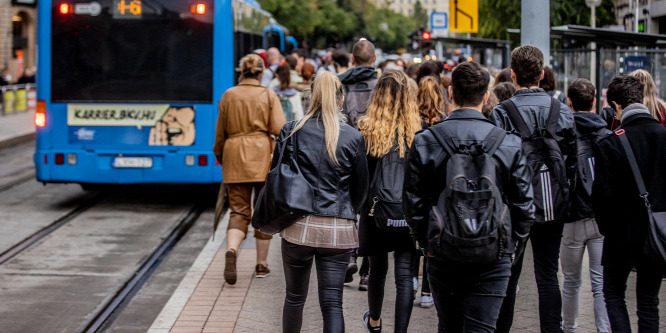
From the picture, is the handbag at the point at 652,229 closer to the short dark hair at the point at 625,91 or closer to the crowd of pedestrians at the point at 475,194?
the crowd of pedestrians at the point at 475,194

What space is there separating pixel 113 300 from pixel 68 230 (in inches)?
129

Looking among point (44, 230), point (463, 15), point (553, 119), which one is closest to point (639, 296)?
point (553, 119)

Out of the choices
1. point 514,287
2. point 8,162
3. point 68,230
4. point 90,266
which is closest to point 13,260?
point 90,266

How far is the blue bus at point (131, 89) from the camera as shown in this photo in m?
11.7

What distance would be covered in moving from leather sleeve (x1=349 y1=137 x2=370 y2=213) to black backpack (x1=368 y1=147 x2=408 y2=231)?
1.10 feet

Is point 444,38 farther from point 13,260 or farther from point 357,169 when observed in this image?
point 357,169

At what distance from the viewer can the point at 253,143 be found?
25.7 ft

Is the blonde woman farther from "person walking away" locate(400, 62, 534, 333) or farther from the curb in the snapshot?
the curb

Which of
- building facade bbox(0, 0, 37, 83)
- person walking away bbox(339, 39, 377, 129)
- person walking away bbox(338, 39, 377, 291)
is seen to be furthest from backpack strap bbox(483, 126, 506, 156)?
building facade bbox(0, 0, 37, 83)

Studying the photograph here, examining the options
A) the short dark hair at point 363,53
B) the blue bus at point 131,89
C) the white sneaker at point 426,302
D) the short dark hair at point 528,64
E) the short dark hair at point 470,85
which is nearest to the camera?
the short dark hair at point 470,85

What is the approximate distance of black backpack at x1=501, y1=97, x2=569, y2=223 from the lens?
5156mm

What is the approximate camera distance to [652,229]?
192 inches

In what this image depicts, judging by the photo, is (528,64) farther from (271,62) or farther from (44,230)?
(271,62)

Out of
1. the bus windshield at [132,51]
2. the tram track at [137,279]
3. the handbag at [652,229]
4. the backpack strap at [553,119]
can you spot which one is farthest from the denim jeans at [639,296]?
the bus windshield at [132,51]
